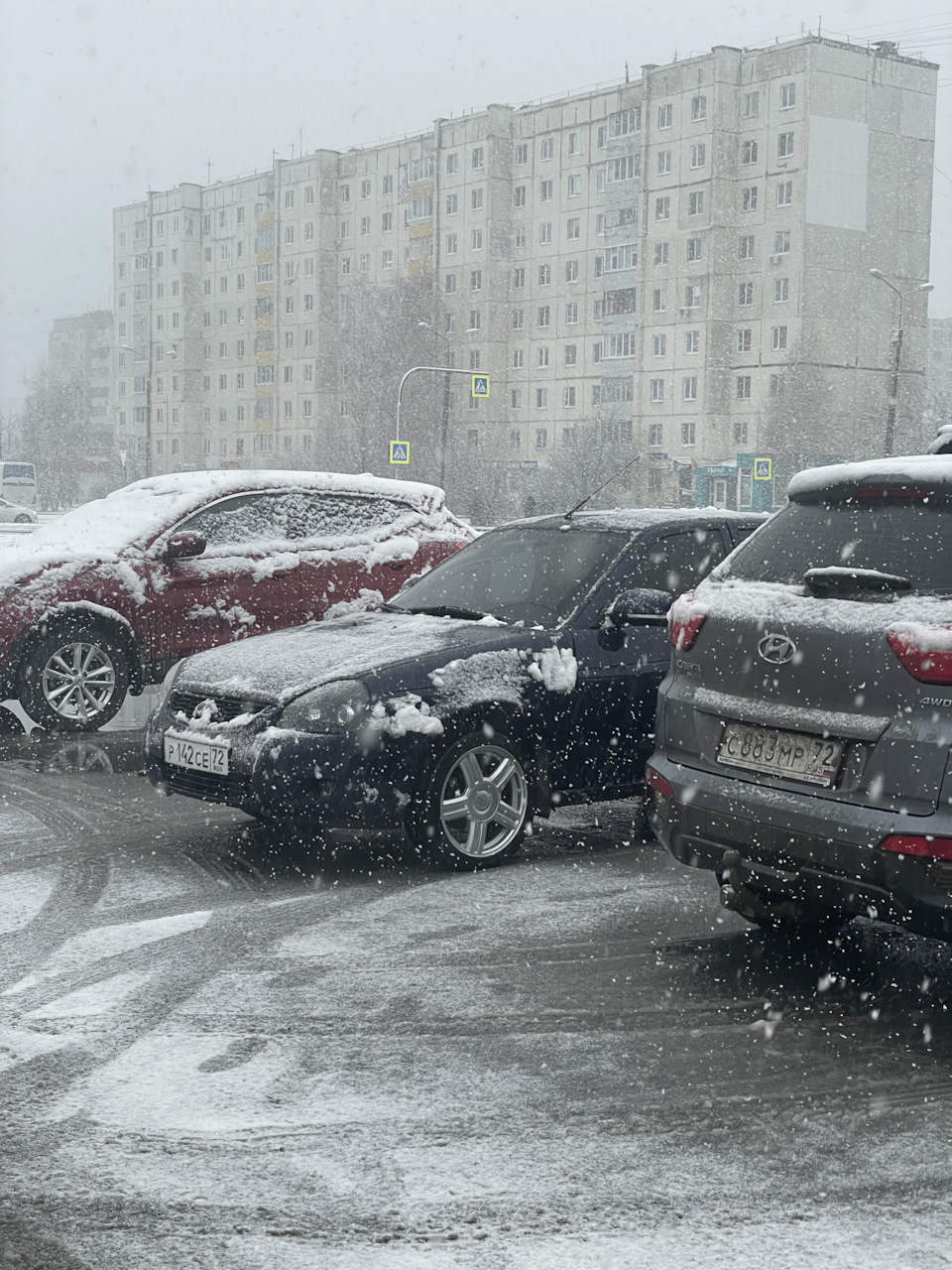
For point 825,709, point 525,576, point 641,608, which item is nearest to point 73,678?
point 525,576

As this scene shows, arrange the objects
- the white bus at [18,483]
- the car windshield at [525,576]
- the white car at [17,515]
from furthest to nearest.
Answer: the white bus at [18,483], the white car at [17,515], the car windshield at [525,576]

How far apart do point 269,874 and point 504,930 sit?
137cm

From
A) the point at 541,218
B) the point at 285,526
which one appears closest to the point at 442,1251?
the point at 285,526

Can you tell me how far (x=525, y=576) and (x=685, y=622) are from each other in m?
2.52

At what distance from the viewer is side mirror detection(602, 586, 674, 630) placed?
7.11 meters

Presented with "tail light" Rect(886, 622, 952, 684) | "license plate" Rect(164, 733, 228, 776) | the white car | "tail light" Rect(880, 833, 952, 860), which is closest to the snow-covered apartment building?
the white car

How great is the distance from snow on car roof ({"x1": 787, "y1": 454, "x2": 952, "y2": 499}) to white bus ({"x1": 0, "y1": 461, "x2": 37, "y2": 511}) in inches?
2535

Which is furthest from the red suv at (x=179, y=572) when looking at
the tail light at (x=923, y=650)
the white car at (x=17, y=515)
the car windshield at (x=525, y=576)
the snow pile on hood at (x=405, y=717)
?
the white car at (x=17, y=515)

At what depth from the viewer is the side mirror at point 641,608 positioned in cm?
711

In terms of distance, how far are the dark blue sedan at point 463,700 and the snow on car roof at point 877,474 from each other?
187cm

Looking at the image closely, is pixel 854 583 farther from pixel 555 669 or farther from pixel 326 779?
pixel 326 779

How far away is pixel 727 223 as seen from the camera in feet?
261

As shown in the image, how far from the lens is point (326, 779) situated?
662 centimetres

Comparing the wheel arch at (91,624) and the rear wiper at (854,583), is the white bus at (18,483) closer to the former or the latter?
the wheel arch at (91,624)
